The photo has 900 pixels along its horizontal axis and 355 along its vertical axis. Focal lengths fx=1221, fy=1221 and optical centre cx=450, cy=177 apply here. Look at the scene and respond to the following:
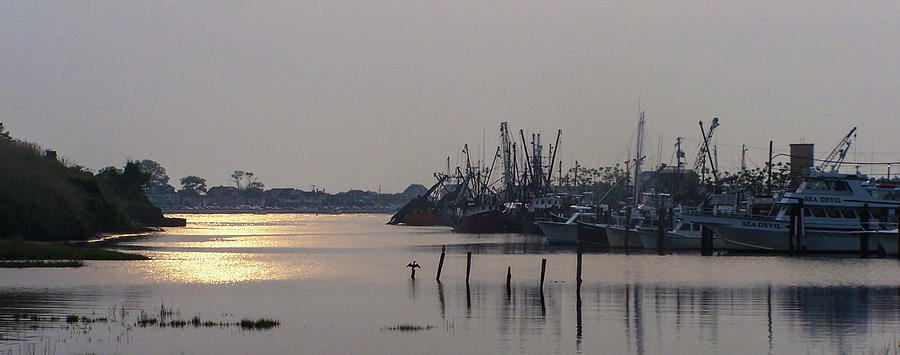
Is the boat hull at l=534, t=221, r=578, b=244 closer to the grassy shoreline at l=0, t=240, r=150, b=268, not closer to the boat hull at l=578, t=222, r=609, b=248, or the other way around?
the boat hull at l=578, t=222, r=609, b=248

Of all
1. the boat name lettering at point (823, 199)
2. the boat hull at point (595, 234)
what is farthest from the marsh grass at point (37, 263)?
the boat name lettering at point (823, 199)

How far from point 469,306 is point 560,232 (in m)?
78.0

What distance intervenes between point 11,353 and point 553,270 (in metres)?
51.0

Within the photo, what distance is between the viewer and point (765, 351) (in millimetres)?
43188

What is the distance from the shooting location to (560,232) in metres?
135

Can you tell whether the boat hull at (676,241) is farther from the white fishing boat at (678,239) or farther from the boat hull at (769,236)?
the boat hull at (769,236)

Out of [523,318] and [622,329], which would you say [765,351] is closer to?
[622,329]

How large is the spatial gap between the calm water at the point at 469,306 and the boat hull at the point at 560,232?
35110 mm

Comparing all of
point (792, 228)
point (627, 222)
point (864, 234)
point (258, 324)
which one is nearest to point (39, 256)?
point (258, 324)

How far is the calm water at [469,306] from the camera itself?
144 ft

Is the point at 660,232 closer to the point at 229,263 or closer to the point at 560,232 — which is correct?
the point at 560,232

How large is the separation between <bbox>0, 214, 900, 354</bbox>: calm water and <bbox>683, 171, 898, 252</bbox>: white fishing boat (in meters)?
7.80

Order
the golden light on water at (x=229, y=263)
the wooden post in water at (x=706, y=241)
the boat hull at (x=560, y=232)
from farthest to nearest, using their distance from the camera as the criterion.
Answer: the boat hull at (x=560, y=232)
the wooden post in water at (x=706, y=241)
the golden light on water at (x=229, y=263)

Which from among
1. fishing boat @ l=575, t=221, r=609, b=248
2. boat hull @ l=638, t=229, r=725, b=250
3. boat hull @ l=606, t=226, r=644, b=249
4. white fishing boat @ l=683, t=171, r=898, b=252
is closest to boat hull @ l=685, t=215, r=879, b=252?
white fishing boat @ l=683, t=171, r=898, b=252
